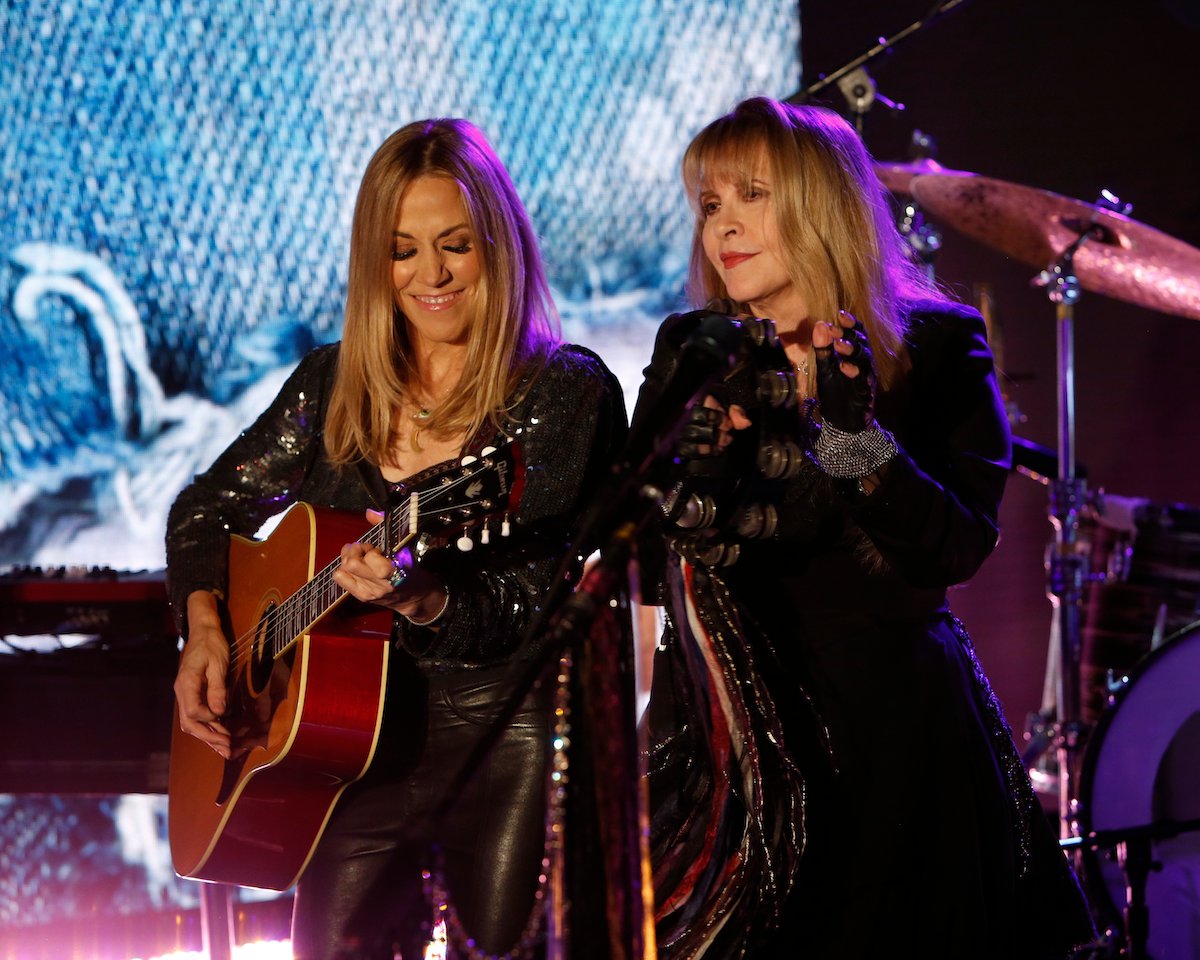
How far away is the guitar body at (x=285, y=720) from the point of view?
2086 mm

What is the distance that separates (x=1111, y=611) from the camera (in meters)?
4.05

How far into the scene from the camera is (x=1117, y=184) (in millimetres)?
4504

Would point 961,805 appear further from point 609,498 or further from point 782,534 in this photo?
point 609,498

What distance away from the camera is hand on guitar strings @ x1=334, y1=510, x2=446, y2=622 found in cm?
190

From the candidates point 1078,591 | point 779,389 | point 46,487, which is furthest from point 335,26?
point 779,389

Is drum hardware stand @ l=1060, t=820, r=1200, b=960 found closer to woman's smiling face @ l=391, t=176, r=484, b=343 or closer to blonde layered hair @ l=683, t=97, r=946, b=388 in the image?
blonde layered hair @ l=683, t=97, r=946, b=388

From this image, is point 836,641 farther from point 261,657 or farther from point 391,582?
point 261,657

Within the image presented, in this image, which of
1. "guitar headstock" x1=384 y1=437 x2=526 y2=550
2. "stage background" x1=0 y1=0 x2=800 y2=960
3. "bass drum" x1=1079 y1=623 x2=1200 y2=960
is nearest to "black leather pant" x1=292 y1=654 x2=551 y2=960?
"guitar headstock" x1=384 y1=437 x2=526 y2=550

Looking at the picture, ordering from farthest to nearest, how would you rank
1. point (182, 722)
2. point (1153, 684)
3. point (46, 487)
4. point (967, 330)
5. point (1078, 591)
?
point (46, 487)
point (1078, 591)
point (1153, 684)
point (182, 722)
point (967, 330)

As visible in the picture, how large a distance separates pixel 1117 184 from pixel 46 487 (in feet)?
13.3

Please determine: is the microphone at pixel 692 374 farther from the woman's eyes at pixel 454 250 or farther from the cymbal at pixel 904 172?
the cymbal at pixel 904 172

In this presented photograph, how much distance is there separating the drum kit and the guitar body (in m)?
1.69

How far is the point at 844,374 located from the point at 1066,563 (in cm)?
268

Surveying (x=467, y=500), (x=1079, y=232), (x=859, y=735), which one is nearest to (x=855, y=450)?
(x=859, y=735)
